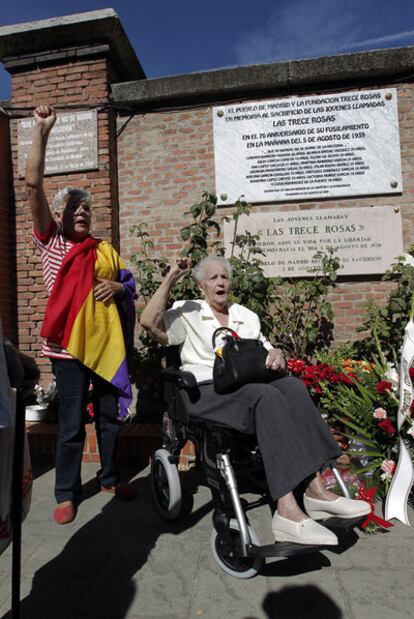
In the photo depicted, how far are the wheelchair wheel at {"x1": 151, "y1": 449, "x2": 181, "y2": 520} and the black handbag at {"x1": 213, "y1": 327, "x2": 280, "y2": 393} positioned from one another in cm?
57

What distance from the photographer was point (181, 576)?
6.56 feet

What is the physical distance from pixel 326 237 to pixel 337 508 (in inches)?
118

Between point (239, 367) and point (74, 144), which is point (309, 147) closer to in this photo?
point (74, 144)

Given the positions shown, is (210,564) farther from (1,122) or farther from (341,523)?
(1,122)

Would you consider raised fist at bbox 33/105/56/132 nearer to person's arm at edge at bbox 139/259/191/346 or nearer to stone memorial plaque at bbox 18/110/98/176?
person's arm at edge at bbox 139/259/191/346

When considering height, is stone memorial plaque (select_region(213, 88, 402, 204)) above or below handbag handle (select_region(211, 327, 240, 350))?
above

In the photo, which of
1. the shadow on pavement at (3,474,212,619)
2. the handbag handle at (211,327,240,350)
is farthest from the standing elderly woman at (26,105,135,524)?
the handbag handle at (211,327,240,350)

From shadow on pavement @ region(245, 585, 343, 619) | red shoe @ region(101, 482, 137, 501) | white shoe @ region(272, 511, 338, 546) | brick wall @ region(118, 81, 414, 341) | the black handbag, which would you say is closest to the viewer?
shadow on pavement @ region(245, 585, 343, 619)

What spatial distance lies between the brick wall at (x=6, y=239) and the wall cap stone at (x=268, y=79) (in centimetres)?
125

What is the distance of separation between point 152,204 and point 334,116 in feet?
6.76

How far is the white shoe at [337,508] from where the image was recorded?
2.01 metres

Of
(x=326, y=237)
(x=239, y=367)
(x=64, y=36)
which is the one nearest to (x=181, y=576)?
(x=239, y=367)

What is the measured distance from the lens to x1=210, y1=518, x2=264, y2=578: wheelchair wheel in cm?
192

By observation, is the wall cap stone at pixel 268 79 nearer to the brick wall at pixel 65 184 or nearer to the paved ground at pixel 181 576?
the brick wall at pixel 65 184
